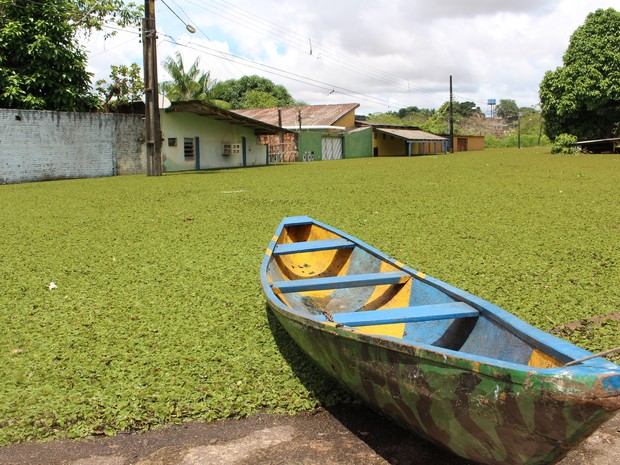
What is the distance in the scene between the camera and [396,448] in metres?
2.44

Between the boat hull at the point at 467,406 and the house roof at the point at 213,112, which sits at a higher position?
the house roof at the point at 213,112

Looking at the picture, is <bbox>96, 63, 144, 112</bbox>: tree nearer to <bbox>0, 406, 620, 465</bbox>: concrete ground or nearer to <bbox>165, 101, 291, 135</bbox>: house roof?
<bbox>165, 101, 291, 135</bbox>: house roof

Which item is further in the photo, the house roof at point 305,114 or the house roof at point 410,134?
the house roof at point 410,134

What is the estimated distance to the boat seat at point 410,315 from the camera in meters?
2.56

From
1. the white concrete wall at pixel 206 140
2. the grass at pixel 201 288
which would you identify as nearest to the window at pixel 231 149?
the white concrete wall at pixel 206 140

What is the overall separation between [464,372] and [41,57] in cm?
2071

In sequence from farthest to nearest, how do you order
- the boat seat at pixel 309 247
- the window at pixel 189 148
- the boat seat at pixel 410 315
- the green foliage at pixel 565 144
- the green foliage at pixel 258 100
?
the green foliage at pixel 258 100, the green foliage at pixel 565 144, the window at pixel 189 148, the boat seat at pixel 309 247, the boat seat at pixel 410 315

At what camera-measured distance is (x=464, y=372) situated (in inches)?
69.4

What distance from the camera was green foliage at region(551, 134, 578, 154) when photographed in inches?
1081

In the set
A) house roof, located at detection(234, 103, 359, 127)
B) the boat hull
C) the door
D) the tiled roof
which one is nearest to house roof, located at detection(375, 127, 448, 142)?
the tiled roof

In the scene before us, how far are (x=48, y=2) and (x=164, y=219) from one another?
14840 millimetres

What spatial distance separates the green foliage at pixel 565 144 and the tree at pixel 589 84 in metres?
0.59

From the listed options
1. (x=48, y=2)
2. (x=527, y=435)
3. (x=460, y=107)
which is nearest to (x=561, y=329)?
(x=527, y=435)

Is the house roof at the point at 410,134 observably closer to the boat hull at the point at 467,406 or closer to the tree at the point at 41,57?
the tree at the point at 41,57
